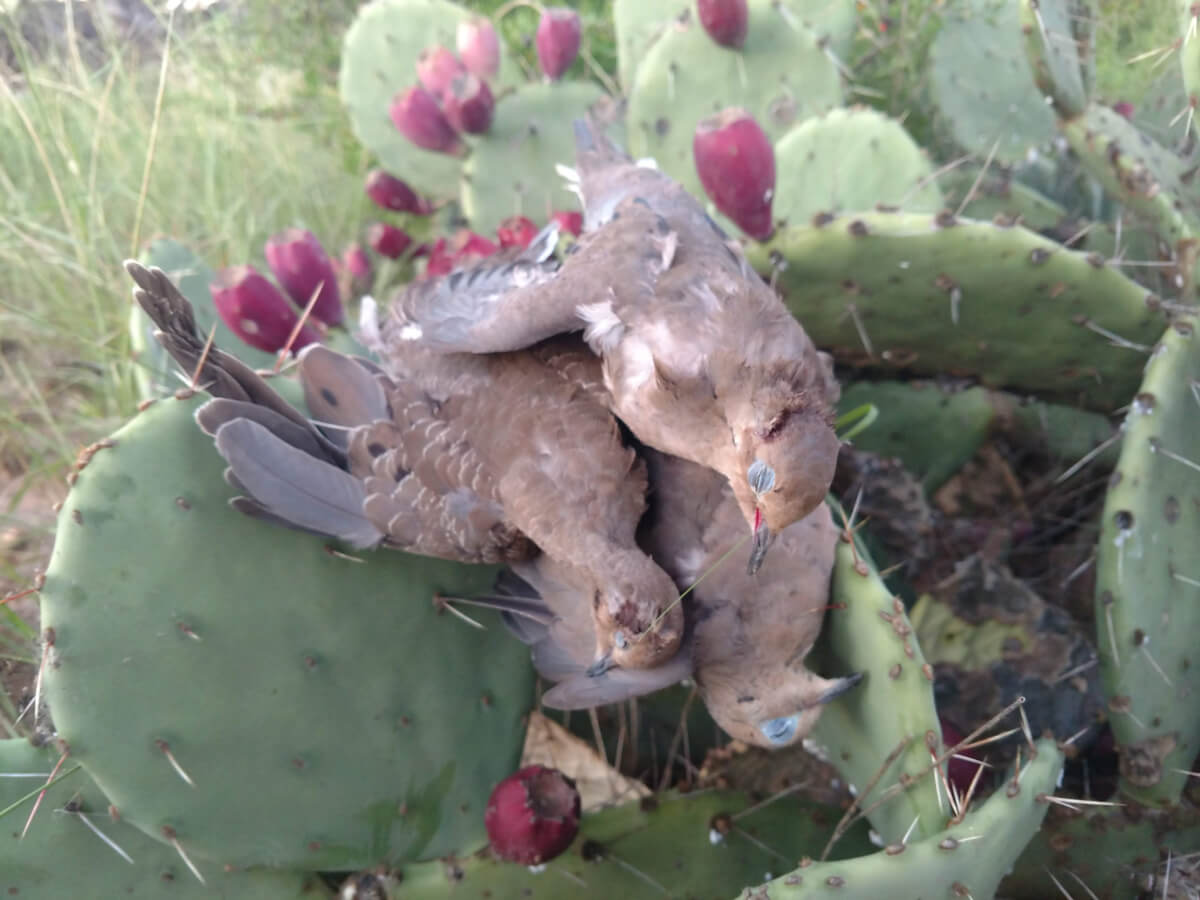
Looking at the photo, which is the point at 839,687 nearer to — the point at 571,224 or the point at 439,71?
the point at 571,224

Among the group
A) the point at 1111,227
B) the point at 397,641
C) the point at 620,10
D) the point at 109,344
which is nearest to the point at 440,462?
the point at 397,641

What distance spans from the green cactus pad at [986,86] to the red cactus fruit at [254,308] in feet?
5.60

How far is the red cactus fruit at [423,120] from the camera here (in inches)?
81.4

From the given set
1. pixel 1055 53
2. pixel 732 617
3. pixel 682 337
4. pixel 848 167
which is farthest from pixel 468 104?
pixel 732 617

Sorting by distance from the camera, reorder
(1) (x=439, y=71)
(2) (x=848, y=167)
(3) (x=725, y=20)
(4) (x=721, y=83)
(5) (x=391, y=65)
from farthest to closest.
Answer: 1. (5) (x=391, y=65)
2. (1) (x=439, y=71)
3. (4) (x=721, y=83)
4. (3) (x=725, y=20)
5. (2) (x=848, y=167)

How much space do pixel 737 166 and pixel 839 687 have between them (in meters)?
0.73

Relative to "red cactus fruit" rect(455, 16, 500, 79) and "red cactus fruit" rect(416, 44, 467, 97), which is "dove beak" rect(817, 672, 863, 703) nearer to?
"red cactus fruit" rect(416, 44, 467, 97)

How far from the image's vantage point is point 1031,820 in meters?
0.93

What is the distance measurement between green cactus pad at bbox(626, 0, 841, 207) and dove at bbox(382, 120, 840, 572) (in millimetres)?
625

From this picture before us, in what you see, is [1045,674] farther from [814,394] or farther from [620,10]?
[620,10]

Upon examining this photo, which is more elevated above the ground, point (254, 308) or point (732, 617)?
point (254, 308)

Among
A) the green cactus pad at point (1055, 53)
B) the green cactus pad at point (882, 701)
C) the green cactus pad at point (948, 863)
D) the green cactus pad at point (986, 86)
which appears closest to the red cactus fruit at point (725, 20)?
the green cactus pad at point (1055, 53)

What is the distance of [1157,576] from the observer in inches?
47.9

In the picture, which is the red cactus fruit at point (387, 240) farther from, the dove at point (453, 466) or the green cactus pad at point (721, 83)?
the dove at point (453, 466)
